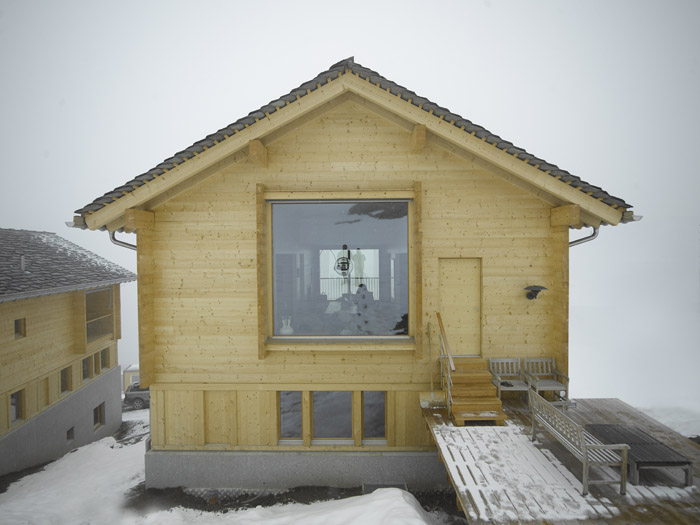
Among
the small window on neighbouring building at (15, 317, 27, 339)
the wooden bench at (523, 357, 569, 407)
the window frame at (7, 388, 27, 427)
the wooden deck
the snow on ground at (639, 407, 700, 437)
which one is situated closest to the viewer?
the wooden deck

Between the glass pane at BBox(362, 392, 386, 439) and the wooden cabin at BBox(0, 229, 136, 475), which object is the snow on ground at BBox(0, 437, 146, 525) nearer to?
the wooden cabin at BBox(0, 229, 136, 475)

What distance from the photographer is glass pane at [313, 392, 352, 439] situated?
8641 mm

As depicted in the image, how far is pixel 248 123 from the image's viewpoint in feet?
24.8

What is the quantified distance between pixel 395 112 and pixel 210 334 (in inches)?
257

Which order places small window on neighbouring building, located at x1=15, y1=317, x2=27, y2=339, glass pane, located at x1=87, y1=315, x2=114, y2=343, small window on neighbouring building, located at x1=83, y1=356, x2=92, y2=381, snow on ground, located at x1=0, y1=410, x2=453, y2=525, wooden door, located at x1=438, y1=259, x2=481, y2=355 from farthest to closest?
glass pane, located at x1=87, y1=315, x2=114, y2=343
small window on neighbouring building, located at x1=83, y1=356, x2=92, y2=381
small window on neighbouring building, located at x1=15, y1=317, x2=27, y2=339
wooden door, located at x1=438, y1=259, x2=481, y2=355
snow on ground, located at x1=0, y1=410, x2=453, y2=525

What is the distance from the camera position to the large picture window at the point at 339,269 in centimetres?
823

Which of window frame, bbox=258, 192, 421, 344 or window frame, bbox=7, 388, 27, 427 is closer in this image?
window frame, bbox=258, 192, 421, 344

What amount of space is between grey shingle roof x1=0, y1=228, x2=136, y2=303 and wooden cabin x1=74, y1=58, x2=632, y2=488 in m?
7.08

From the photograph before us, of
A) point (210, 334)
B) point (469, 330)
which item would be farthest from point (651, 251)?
point (210, 334)

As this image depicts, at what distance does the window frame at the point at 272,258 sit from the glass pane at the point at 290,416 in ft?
4.94

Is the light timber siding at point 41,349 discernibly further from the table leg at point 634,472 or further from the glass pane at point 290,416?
the table leg at point 634,472

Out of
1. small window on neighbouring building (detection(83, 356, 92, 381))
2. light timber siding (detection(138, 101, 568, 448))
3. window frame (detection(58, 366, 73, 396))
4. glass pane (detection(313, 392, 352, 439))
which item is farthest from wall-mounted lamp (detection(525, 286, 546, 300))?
small window on neighbouring building (detection(83, 356, 92, 381))

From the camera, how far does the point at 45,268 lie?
48.5 feet

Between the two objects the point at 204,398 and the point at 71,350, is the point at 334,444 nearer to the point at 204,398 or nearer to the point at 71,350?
the point at 204,398
